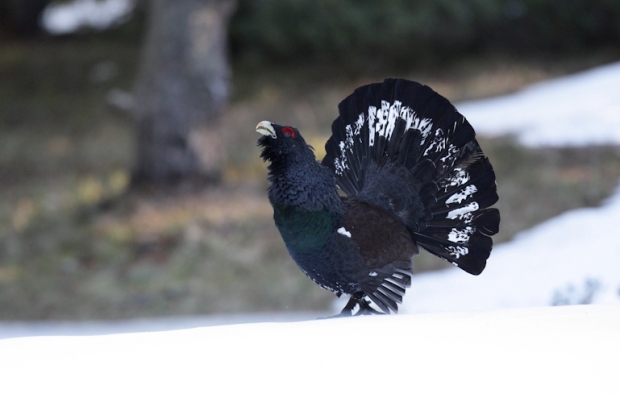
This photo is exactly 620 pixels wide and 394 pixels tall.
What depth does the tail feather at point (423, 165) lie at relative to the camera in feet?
11.5

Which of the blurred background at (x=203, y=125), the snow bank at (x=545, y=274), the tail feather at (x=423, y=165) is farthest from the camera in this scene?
the blurred background at (x=203, y=125)

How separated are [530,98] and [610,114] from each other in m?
1.82

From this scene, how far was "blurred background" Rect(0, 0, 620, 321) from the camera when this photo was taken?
23.0ft

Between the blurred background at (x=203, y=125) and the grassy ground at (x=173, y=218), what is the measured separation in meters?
0.02

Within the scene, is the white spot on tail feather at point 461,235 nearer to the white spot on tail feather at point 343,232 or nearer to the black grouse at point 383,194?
the black grouse at point 383,194

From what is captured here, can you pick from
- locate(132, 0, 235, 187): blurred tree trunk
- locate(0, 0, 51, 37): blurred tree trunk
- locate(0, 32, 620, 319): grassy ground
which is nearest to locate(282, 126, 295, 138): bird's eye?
locate(0, 32, 620, 319): grassy ground

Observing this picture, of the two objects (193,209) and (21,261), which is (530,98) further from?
(21,261)

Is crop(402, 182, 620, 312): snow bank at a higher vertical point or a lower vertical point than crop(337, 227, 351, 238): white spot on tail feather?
higher

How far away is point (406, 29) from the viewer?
40.7 ft

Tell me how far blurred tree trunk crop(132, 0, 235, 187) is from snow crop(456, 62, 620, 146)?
3071 mm

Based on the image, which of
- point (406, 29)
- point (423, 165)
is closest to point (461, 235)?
point (423, 165)

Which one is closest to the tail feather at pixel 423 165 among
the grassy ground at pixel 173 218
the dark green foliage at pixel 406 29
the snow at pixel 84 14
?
the grassy ground at pixel 173 218

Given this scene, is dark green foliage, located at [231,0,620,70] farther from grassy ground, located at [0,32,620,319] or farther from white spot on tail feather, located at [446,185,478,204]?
white spot on tail feather, located at [446,185,478,204]

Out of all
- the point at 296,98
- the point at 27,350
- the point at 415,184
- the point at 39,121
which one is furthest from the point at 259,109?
the point at 27,350
